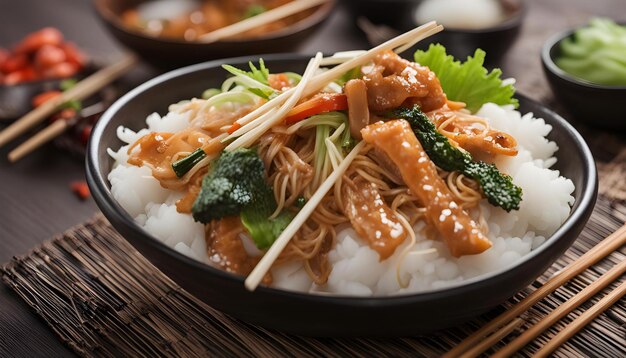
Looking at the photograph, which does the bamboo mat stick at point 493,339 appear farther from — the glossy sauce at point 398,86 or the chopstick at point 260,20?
the chopstick at point 260,20

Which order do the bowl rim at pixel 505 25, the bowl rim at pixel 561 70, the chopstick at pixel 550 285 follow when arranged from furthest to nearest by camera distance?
the bowl rim at pixel 505 25
the bowl rim at pixel 561 70
the chopstick at pixel 550 285

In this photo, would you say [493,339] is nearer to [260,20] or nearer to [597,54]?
[597,54]

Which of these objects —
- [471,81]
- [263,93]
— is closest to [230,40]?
[263,93]

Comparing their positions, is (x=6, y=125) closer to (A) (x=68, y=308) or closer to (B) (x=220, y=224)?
(A) (x=68, y=308)

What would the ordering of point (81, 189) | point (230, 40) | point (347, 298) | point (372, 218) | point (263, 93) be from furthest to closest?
point (230, 40) < point (81, 189) < point (263, 93) < point (372, 218) < point (347, 298)

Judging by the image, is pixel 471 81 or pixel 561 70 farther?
pixel 561 70

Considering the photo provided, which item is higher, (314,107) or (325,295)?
(314,107)

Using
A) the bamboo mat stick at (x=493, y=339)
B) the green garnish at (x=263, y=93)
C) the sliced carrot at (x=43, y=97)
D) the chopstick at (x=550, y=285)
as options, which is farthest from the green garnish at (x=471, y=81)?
the sliced carrot at (x=43, y=97)
